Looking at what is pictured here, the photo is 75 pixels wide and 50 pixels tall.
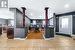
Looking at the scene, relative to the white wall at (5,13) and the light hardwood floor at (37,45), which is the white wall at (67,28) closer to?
the light hardwood floor at (37,45)

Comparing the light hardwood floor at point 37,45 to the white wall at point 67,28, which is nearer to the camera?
the light hardwood floor at point 37,45

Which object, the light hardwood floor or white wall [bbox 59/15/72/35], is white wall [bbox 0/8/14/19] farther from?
white wall [bbox 59/15/72/35]

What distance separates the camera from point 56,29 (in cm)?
1509

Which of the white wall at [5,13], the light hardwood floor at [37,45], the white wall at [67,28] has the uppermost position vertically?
the white wall at [5,13]

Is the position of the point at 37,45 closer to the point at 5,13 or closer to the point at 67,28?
the point at 67,28

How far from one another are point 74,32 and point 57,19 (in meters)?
3.38

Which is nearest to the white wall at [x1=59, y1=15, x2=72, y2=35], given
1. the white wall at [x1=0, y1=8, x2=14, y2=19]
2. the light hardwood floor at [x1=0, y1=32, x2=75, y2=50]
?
the light hardwood floor at [x1=0, y1=32, x2=75, y2=50]

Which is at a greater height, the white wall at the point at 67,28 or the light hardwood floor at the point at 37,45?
the white wall at the point at 67,28

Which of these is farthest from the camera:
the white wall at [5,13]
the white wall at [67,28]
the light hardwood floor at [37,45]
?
the white wall at [5,13]

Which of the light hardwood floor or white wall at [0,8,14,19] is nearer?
the light hardwood floor

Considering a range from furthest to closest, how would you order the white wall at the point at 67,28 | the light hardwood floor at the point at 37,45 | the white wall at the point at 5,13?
the white wall at the point at 5,13 < the white wall at the point at 67,28 < the light hardwood floor at the point at 37,45

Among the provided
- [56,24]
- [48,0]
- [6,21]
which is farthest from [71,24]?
[6,21]

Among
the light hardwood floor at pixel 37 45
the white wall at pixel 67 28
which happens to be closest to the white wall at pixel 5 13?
the light hardwood floor at pixel 37 45

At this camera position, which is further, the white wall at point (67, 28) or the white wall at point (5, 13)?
the white wall at point (5, 13)
